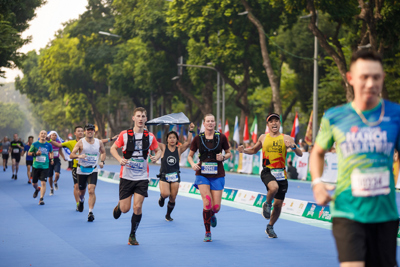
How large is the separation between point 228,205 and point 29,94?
2976 inches

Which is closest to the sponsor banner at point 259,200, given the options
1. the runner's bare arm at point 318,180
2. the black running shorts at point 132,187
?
the black running shorts at point 132,187

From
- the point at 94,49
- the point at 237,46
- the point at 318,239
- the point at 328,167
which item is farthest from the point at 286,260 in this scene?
the point at 94,49

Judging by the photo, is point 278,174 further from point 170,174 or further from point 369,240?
point 369,240

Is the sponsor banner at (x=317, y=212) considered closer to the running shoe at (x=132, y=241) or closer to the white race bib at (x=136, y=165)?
the white race bib at (x=136, y=165)

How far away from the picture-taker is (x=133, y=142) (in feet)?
32.6

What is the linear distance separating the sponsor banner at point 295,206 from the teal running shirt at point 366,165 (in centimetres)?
930

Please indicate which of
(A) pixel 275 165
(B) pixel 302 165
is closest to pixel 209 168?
(A) pixel 275 165

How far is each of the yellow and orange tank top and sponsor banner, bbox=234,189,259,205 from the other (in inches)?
224

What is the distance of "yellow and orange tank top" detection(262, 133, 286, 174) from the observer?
410 inches

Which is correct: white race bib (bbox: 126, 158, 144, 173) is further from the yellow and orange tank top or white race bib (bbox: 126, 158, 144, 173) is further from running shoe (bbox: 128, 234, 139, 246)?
the yellow and orange tank top

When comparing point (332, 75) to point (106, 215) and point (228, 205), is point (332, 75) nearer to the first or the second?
point (228, 205)

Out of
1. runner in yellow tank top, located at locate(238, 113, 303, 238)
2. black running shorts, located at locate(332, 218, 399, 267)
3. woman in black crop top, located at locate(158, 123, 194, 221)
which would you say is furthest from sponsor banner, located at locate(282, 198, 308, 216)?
black running shorts, located at locate(332, 218, 399, 267)

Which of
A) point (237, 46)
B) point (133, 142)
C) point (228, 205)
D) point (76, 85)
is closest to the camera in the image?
point (133, 142)

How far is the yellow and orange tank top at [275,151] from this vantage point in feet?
34.2
